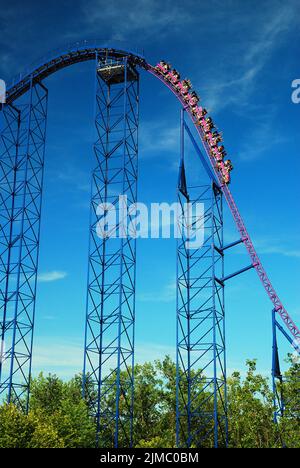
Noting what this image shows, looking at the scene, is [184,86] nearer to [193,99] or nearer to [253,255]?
[193,99]

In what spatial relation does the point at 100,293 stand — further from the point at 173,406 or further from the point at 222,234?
the point at 173,406

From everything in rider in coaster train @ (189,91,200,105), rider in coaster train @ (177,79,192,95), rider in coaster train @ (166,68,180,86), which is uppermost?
rider in coaster train @ (166,68,180,86)

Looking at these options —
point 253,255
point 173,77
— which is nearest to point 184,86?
point 173,77

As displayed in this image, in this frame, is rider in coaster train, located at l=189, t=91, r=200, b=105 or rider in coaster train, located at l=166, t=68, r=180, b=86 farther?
rider in coaster train, located at l=166, t=68, r=180, b=86

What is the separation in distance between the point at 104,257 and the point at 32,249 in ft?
12.5

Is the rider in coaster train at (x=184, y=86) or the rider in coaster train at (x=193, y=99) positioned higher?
the rider in coaster train at (x=184, y=86)

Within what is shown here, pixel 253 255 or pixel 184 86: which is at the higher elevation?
pixel 184 86

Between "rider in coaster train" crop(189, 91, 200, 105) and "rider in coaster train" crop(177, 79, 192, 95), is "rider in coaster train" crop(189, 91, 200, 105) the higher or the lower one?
the lower one

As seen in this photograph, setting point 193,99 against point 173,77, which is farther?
point 173,77

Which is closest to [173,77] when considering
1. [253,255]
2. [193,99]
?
[193,99]

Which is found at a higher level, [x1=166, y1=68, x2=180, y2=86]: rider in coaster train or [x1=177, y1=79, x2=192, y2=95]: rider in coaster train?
[x1=166, y1=68, x2=180, y2=86]: rider in coaster train

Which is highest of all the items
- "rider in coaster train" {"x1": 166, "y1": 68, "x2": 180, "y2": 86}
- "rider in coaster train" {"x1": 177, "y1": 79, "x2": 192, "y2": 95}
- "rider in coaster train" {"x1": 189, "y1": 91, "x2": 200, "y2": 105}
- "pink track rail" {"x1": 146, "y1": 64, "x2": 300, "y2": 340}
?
"rider in coaster train" {"x1": 166, "y1": 68, "x2": 180, "y2": 86}

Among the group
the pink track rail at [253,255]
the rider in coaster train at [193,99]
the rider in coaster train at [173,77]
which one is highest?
the rider in coaster train at [173,77]
